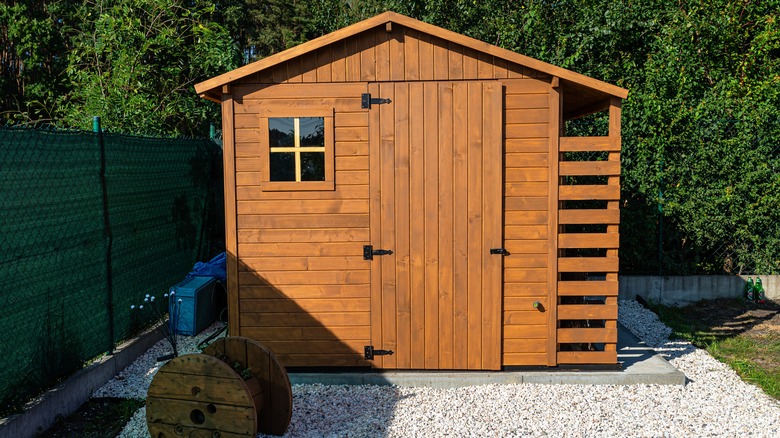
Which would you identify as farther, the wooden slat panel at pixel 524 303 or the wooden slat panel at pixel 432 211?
the wooden slat panel at pixel 524 303

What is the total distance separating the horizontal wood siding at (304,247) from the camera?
20.1 feet

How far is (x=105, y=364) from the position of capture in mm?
6141

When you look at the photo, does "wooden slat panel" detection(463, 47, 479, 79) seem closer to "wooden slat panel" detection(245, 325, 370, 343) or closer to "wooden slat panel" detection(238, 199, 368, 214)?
"wooden slat panel" detection(238, 199, 368, 214)

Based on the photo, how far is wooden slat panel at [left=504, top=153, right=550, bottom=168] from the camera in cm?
610

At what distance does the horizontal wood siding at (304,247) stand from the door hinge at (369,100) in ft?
0.27

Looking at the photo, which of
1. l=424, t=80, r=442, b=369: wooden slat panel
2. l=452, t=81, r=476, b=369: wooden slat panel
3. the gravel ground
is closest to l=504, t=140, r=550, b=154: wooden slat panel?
l=452, t=81, r=476, b=369: wooden slat panel

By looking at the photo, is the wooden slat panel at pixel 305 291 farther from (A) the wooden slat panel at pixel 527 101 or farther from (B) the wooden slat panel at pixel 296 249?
(A) the wooden slat panel at pixel 527 101

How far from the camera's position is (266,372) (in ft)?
16.3

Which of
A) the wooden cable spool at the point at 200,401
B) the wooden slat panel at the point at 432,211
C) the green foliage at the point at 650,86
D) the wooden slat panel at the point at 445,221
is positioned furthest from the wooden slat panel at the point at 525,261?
the green foliage at the point at 650,86

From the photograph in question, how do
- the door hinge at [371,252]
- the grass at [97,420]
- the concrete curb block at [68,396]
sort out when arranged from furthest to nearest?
the door hinge at [371,252]
the grass at [97,420]
the concrete curb block at [68,396]

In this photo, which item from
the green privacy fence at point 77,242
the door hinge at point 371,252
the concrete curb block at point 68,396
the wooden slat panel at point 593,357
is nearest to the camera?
the concrete curb block at point 68,396

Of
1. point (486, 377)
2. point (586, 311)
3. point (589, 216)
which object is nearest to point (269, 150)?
point (486, 377)

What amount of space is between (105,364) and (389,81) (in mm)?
3468

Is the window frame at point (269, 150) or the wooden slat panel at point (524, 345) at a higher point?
the window frame at point (269, 150)
